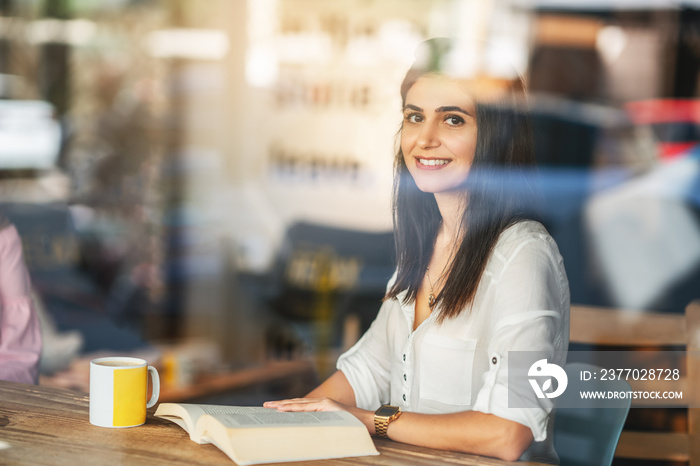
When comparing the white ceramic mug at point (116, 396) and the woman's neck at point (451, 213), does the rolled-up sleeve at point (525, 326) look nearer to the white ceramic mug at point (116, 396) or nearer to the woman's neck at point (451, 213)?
the woman's neck at point (451, 213)

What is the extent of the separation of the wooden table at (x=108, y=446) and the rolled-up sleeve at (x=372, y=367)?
0.74 ft

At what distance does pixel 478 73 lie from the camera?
1430 mm

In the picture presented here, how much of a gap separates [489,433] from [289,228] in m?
3.55

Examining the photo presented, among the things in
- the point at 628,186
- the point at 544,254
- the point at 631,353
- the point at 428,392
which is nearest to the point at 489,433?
the point at 428,392

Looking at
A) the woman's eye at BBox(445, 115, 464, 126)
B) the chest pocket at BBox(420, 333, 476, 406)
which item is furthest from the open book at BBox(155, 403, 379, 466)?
the woman's eye at BBox(445, 115, 464, 126)

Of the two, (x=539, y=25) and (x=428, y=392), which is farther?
(x=539, y=25)

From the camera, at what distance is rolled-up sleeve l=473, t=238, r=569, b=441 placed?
3.82 ft

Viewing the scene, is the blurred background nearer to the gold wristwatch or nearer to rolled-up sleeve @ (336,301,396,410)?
rolled-up sleeve @ (336,301,396,410)

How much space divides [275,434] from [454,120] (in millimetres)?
587

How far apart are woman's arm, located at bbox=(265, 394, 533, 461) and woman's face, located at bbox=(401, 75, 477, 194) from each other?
395 millimetres

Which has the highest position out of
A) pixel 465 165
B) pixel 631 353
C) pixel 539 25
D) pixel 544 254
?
pixel 539 25

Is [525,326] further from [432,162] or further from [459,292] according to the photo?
[432,162]

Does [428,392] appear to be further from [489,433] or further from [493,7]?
[493,7]

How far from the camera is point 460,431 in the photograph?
3.84 feet
